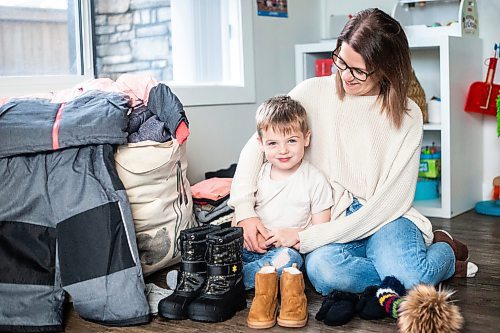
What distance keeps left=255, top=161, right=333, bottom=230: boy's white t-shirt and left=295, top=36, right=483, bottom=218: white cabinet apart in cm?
112

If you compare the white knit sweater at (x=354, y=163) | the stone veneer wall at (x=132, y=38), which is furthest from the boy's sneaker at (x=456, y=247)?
the stone veneer wall at (x=132, y=38)

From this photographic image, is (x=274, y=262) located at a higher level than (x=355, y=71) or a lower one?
lower

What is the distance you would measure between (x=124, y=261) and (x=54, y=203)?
0.26 metres

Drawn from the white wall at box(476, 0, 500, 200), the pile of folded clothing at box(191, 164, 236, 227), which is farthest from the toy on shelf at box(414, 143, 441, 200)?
the pile of folded clothing at box(191, 164, 236, 227)

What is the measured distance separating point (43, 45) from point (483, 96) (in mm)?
1908

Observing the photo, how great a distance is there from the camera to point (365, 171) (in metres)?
2.23

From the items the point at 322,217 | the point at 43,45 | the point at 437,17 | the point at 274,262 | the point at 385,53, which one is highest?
the point at 437,17

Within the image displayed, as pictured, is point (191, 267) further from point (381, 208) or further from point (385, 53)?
point (385, 53)

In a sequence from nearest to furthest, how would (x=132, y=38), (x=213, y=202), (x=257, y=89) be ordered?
(x=213, y=202) < (x=132, y=38) < (x=257, y=89)

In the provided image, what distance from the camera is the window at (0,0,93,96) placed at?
8.44 ft

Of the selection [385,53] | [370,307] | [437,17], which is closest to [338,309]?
[370,307]

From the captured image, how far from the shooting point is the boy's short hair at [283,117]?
2.22m

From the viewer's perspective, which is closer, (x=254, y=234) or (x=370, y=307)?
(x=370, y=307)

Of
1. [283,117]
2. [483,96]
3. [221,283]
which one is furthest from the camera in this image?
[483,96]
